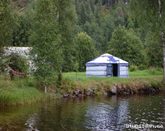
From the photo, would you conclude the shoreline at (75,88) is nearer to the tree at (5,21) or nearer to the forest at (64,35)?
the forest at (64,35)

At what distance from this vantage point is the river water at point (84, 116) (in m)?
27.2

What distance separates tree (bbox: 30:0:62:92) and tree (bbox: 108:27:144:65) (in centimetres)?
4179

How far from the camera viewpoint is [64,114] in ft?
109

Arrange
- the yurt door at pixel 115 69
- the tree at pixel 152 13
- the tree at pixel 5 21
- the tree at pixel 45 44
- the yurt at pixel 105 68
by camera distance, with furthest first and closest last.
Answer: the yurt door at pixel 115 69 → the yurt at pixel 105 68 → the tree at pixel 152 13 → the tree at pixel 45 44 → the tree at pixel 5 21

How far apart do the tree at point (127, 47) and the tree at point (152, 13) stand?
22051mm

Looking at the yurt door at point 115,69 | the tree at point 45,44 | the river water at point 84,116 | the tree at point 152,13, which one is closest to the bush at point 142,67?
the yurt door at point 115,69

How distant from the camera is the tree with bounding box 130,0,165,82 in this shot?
6066 centimetres

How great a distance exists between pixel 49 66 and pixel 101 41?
90019 mm

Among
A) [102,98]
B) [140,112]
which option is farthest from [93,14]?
[140,112]

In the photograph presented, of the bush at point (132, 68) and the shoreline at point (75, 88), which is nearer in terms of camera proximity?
the shoreline at point (75, 88)

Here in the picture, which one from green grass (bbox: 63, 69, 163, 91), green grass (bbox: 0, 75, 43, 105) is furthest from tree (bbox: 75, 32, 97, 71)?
green grass (bbox: 0, 75, 43, 105)

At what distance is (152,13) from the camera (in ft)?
204

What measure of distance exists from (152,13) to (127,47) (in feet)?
78.9

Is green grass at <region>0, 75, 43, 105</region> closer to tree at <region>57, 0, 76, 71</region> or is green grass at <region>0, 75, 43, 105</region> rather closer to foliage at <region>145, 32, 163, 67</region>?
tree at <region>57, 0, 76, 71</region>
